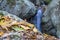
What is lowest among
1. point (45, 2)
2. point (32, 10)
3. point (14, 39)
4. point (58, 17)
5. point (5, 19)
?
point (14, 39)

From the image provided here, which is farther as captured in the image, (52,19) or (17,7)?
(17,7)

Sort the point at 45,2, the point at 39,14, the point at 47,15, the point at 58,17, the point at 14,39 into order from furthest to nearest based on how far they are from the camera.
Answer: the point at 45,2, the point at 39,14, the point at 47,15, the point at 58,17, the point at 14,39

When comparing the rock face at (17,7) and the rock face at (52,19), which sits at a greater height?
the rock face at (17,7)

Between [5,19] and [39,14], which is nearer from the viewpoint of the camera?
[5,19]

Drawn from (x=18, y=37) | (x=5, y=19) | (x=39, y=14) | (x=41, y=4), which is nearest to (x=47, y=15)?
(x=39, y=14)

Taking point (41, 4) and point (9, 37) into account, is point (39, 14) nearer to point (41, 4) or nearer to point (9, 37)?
point (41, 4)

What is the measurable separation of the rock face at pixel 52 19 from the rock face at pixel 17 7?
90 centimetres

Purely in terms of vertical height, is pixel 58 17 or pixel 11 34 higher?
pixel 58 17

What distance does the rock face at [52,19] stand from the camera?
7.56 m

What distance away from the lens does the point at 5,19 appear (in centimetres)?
473

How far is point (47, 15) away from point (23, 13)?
1155 millimetres

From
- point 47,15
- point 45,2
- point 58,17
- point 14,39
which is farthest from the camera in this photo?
point 45,2

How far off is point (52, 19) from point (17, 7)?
1.76m

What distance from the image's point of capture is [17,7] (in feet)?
27.2
